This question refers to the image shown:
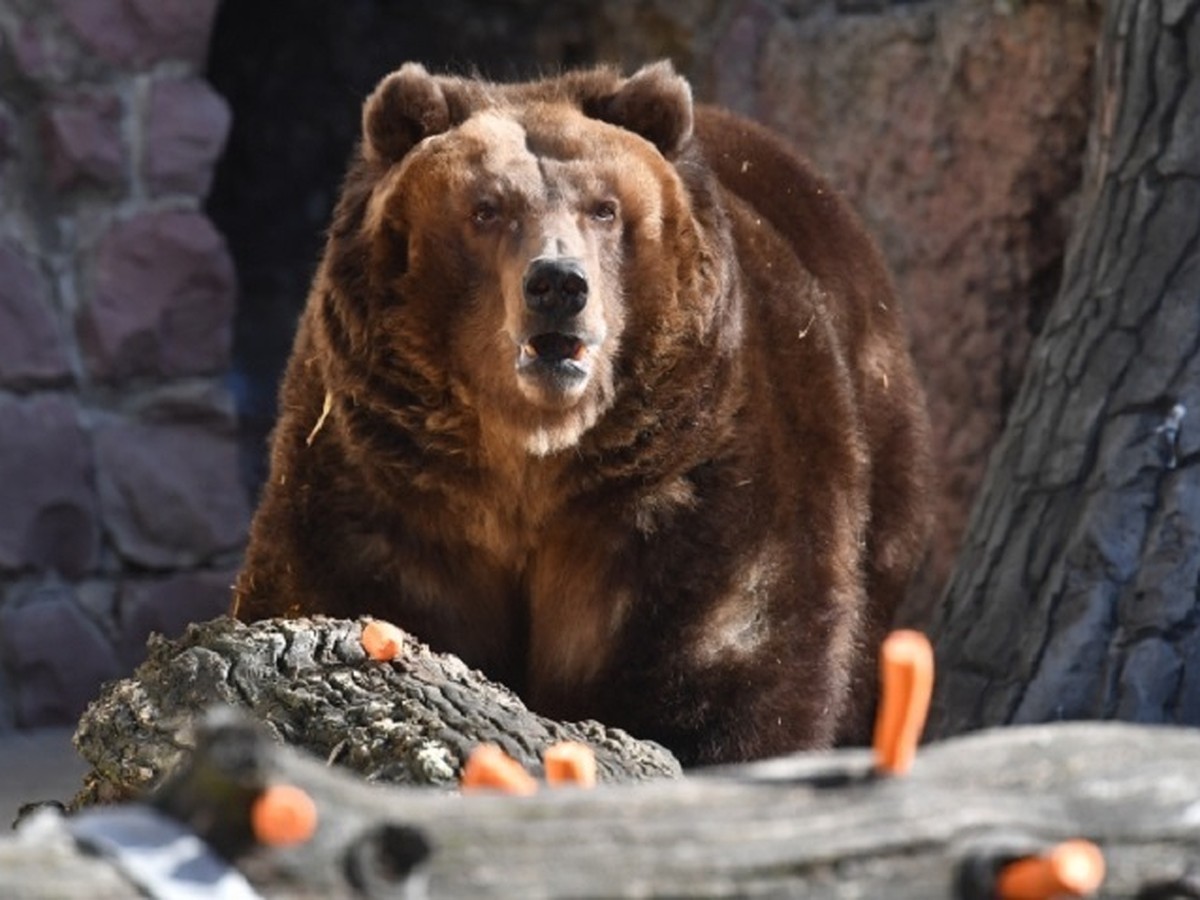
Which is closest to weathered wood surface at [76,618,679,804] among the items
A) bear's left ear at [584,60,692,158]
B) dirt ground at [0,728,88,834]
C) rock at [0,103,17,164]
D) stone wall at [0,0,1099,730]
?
bear's left ear at [584,60,692,158]

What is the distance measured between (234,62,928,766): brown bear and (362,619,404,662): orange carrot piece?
71 centimetres

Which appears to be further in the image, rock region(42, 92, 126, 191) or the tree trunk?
rock region(42, 92, 126, 191)

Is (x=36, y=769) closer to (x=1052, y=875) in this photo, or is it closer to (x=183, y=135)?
(x=183, y=135)

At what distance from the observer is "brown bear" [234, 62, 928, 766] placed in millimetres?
3977

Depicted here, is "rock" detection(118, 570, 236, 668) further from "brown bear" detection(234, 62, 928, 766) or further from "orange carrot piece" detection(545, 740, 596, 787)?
"orange carrot piece" detection(545, 740, 596, 787)

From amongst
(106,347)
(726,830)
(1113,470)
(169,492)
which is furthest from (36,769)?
(726,830)

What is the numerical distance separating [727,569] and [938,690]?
1035mm

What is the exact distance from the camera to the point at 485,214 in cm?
400

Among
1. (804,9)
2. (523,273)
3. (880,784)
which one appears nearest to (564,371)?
(523,273)

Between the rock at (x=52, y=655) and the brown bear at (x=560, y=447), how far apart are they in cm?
231

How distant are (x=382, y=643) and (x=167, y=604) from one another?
11.3 feet

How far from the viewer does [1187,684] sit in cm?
428

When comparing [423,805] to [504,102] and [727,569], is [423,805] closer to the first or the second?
[727,569]

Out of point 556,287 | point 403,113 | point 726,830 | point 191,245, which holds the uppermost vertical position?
point 726,830
